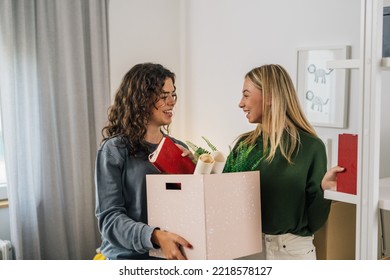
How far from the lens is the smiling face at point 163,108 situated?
56.6 inches

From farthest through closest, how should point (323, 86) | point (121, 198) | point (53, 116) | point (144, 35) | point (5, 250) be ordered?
point (144, 35) → point (53, 116) → point (5, 250) → point (323, 86) → point (121, 198)

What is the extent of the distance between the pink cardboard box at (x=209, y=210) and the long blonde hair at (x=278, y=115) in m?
0.14

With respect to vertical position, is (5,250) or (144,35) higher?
(144,35)

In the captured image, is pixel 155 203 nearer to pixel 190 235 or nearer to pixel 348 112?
pixel 190 235

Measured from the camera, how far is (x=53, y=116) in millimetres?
2580

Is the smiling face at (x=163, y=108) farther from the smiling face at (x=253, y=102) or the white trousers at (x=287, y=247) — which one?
→ the white trousers at (x=287, y=247)

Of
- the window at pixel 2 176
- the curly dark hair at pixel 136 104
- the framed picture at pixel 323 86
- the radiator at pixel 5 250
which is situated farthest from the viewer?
the window at pixel 2 176

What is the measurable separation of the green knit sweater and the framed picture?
2.69 ft

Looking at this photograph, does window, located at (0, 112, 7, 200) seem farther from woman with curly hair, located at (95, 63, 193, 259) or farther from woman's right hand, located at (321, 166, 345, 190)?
woman's right hand, located at (321, 166, 345, 190)

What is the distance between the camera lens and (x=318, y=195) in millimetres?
1385

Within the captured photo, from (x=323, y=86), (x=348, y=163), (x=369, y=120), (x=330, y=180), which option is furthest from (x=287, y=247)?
(x=323, y=86)

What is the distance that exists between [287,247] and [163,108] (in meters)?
0.52

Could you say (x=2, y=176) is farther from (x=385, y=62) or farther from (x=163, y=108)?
(x=385, y=62)

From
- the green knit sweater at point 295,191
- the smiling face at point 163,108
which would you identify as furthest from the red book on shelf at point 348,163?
the smiling face at point 163,108
